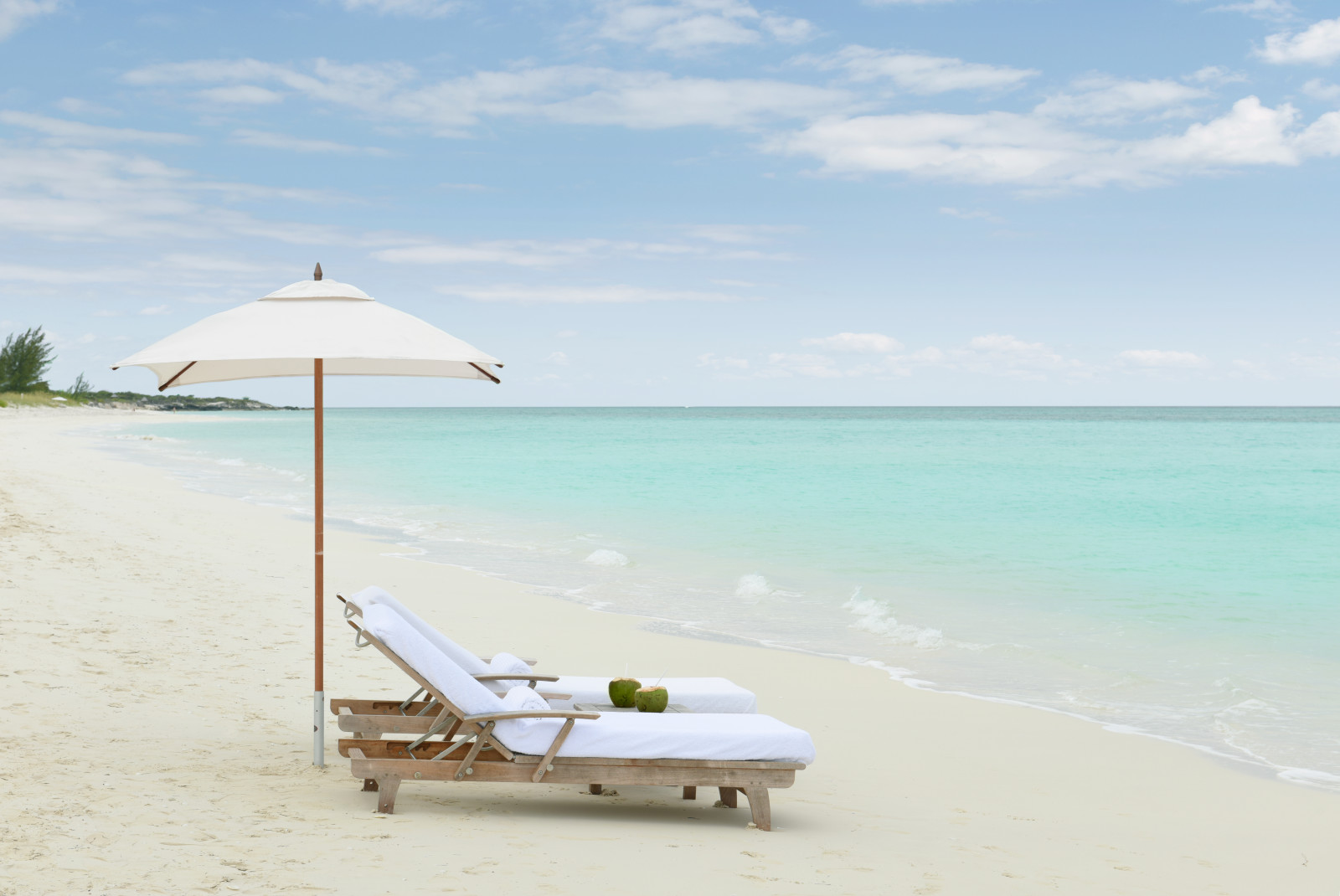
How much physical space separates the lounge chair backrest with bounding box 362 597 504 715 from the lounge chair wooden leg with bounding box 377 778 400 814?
1.49 ft

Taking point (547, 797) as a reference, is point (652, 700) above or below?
above

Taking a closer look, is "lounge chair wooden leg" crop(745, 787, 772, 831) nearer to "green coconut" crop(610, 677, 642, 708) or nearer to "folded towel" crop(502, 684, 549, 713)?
"green coconut" crop(610, 677, 642, 708)

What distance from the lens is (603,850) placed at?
421cm

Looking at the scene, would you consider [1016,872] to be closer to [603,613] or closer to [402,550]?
[603,613]

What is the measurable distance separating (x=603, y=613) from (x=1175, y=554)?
37.1ft

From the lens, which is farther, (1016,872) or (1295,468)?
(1295,468)

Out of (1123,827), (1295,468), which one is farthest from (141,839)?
(1295,468)

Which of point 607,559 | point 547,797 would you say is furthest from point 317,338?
point 607,559

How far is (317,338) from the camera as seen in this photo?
4820 millimetres

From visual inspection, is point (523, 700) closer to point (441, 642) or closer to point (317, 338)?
point (441, 642)

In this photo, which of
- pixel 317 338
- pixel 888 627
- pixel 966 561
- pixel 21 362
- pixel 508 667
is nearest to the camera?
pixel 317 338

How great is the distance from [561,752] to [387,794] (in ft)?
2.63

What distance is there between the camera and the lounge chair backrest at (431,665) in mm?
4559

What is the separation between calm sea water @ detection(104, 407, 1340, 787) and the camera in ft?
28.1
